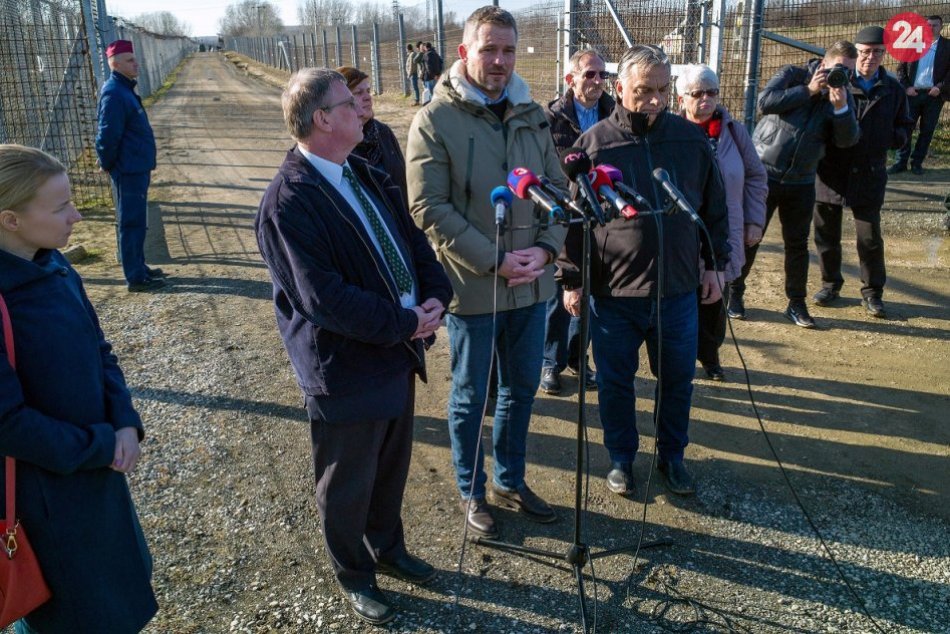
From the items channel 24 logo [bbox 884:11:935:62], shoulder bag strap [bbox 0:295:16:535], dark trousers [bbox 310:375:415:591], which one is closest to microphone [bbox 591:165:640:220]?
dark trousers [bbox 310:375:415:591]

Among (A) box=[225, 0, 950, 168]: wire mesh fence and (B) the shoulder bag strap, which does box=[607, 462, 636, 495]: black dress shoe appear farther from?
(A) box=[225, 0, 950, 168]: wire mesh fence

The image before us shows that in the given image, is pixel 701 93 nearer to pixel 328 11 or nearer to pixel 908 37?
pixel 908 37

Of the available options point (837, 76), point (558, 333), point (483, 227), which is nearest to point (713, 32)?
point (837, 76)

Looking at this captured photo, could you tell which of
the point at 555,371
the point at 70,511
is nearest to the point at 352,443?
the point at 70,511

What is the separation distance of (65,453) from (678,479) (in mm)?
2769

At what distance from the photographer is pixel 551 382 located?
4812mm

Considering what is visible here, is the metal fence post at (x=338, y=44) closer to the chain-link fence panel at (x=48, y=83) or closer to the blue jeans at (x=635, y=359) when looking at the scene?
the chain-link fence panel at (x=48, y=83)

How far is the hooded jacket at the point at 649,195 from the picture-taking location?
336cm

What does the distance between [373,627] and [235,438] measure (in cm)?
184

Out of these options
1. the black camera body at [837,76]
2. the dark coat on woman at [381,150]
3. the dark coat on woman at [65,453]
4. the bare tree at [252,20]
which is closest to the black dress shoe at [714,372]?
the black camera body at [837,76]

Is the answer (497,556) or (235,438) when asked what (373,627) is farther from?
(235,438)

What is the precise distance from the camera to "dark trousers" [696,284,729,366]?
4695 mm

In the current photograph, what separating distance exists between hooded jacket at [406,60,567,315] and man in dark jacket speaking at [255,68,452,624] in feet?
0.69

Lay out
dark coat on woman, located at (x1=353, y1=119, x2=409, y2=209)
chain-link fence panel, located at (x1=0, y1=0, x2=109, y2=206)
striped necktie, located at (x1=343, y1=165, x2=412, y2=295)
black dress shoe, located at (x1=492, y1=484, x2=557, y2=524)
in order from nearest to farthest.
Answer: striped necktie, located at (x1=343, y1=165, x2=412, y2=295)
black dress shoe, located at (x1=492, y1=484, x2=557, y2=524)
dark coat on woman, located at (x1=353, y1=119, x2=409, y2=209)
chain-link fence panel, located at (x1=0, y1=0, x2=109, y2=206)
